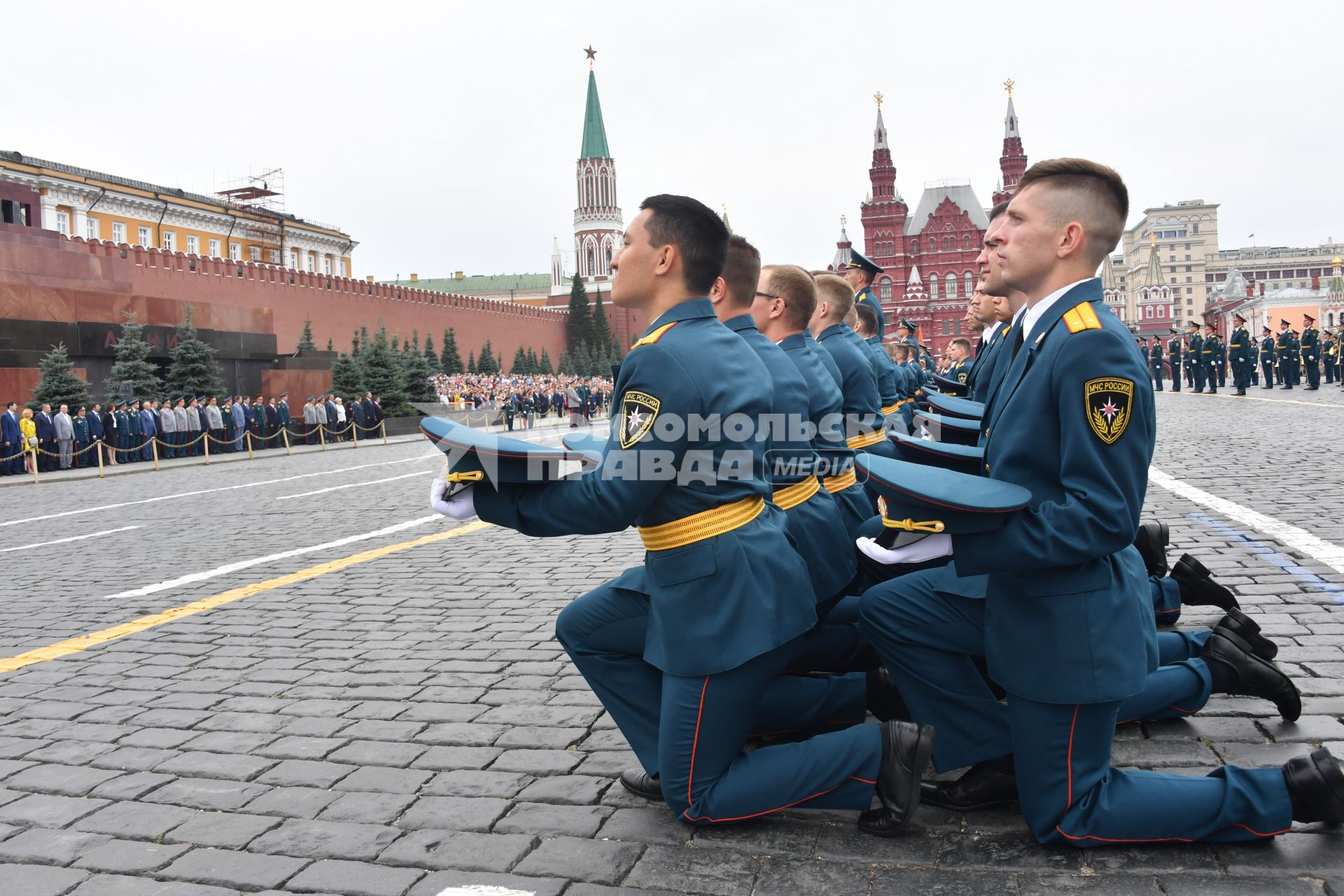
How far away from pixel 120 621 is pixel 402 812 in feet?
12.1

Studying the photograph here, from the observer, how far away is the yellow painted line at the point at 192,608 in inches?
202

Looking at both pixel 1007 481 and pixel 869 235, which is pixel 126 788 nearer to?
pixel 1007 481

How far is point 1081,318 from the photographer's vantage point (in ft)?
8.04

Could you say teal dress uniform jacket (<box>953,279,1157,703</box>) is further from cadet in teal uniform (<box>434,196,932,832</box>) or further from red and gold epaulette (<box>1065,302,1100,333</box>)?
cadet in teal uniform (<box>434,196,932,832</box>)

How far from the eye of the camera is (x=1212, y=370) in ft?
91.8

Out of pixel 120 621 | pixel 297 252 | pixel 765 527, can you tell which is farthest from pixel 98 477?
pixel 297 252

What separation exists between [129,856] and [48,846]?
11.3 inches

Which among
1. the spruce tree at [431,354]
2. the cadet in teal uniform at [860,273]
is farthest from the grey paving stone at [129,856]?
the spruce tree at [431,354]

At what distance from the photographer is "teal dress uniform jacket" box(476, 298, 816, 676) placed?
2.62 meters

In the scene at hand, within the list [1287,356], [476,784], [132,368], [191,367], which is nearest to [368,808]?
[476,784]

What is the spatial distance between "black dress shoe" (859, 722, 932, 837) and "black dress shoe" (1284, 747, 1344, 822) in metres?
0.84

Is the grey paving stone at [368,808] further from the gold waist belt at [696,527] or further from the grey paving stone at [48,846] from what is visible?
the gold waist belt at [696,527]

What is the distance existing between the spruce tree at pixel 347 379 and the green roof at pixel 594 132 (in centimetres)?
7808

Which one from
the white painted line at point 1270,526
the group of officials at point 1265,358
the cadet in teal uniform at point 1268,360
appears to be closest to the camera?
the white painted line at point 1270,526
